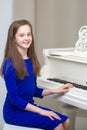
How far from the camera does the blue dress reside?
81.0 inches

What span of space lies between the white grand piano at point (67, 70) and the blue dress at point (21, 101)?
18 cm

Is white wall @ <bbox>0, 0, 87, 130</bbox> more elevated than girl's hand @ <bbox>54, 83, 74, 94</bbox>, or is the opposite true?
white wall @ <bbox>0, 0, 87, 130</bbox>

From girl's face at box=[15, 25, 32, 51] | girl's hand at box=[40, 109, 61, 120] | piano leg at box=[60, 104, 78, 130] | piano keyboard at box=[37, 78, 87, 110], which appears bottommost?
piano leg at box=[60, 104, 78, 130]

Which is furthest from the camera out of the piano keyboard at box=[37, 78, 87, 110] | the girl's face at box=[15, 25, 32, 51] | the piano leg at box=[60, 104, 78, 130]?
the piano leg at box=[60, 104, 78, 130]

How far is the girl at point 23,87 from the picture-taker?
206cm

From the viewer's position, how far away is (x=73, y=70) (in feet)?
7.90

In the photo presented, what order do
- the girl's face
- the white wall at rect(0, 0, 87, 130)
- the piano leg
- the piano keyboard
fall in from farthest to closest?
the white wall at rect(0, 0, 87, 130) < the piano leg < the girl's face < the piano keyboard

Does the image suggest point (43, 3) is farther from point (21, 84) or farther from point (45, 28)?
point (21, 84)

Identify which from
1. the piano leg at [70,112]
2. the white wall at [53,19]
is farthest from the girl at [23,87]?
the white wall at [53,19]

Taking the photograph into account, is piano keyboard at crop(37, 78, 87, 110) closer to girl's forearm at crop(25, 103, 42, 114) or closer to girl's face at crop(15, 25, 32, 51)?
girl's forearm at crop(25, 103, 42, 114)

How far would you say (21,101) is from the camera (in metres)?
2.06

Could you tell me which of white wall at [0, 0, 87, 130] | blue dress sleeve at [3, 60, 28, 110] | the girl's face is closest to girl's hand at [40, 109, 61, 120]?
blue dress sleeve at [3, 60, 28, 110]

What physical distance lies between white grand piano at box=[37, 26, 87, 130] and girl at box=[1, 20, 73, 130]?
0.28 feet

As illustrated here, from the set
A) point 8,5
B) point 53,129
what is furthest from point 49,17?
point 53,129
